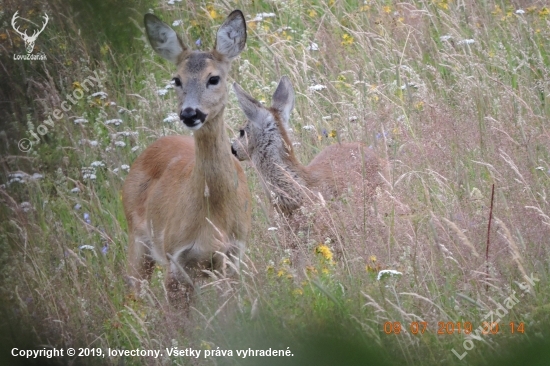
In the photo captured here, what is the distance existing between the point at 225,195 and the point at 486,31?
3635mm

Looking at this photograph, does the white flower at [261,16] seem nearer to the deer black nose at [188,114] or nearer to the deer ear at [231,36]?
the deer ear at [231,36]

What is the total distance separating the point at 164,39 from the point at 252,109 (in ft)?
3.82

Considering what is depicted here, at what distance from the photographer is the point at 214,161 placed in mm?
4801

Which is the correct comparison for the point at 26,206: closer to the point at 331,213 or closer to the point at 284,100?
the point at 284,100

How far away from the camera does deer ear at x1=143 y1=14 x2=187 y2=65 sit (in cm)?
498

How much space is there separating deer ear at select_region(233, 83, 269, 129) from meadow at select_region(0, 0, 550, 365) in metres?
0.55

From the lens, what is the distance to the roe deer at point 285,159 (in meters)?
5.43

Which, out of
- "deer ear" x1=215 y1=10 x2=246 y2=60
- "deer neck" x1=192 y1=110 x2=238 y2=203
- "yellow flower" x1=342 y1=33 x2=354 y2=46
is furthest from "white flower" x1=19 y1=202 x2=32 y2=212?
"yellow flower" x1=342 y1=33 x2=354 y2=46

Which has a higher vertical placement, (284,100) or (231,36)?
(231,36)

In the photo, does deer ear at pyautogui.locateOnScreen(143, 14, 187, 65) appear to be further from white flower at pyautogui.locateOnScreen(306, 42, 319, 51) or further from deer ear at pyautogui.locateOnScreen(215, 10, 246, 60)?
white flower at pyautogui.locateOnScreen(306, 42, 319, 51)

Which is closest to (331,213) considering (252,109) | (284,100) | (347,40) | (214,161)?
(214,161)

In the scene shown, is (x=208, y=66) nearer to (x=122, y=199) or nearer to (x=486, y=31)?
(x=122, y=199)
